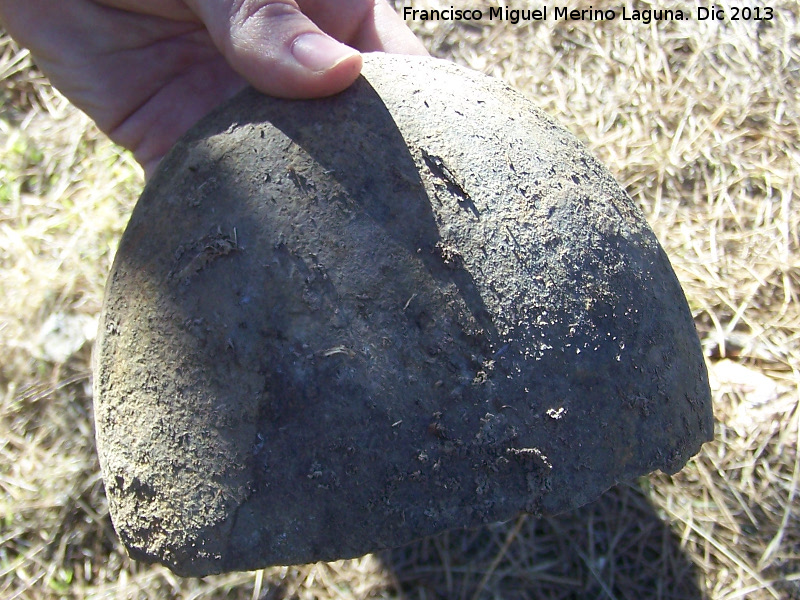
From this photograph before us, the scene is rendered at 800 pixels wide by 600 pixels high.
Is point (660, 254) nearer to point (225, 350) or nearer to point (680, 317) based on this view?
point (680, 317)

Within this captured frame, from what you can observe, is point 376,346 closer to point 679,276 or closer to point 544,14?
point 679,276

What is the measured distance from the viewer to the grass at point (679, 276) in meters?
1.88

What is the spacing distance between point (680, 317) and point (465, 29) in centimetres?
178

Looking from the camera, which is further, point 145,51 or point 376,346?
point 145,51

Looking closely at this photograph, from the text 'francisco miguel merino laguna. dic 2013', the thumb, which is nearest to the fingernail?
the thumb

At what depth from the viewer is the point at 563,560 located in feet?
6.20

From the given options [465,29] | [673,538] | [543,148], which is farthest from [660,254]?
[465,29]

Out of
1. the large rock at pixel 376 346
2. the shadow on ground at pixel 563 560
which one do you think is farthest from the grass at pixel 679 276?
the large rock at pixel 376 346

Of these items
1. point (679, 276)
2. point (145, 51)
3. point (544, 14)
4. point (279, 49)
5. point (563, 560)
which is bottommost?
point (563, 560)

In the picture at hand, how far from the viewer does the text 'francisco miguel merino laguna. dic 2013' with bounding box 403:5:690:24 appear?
2645 mm

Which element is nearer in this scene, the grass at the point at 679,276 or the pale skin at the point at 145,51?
the grass at the point at 679,276

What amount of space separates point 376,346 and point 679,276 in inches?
55.7

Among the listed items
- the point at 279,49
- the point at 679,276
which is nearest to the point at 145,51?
the point at 279,49

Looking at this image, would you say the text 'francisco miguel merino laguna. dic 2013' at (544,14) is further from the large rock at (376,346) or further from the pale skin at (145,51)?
the large rock at (376,346)
